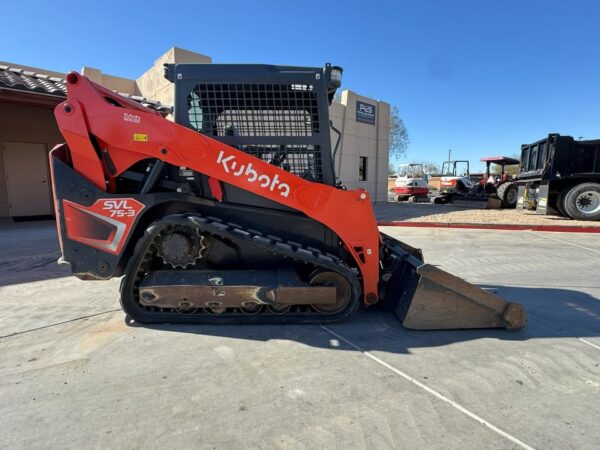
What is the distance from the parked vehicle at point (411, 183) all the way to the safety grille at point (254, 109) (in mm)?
21982

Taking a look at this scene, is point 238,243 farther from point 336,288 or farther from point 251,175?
point 336,288

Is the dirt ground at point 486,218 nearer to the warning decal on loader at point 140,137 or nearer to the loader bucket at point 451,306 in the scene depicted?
the loader bucket at point 451,306

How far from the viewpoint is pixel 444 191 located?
68.2ft

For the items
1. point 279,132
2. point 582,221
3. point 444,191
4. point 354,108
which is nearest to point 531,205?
point 582,221

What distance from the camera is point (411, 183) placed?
23.8m

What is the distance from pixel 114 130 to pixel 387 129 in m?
20.9

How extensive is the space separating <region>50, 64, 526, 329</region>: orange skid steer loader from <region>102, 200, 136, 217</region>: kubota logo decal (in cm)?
1

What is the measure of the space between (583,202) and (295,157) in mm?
12346

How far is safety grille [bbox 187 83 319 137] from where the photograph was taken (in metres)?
3.22

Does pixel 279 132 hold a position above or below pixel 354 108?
below

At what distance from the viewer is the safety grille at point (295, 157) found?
3.33 meters

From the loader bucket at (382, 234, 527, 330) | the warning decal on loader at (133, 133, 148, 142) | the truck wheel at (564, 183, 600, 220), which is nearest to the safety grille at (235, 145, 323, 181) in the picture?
the warning decal on loader at (133, 133, 148, 142)

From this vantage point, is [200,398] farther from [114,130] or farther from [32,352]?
[114,130]

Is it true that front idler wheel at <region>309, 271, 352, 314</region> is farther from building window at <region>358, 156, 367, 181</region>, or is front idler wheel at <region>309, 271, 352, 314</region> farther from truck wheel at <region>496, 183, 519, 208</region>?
building window at <region>358, 156, 367, 181</region>
